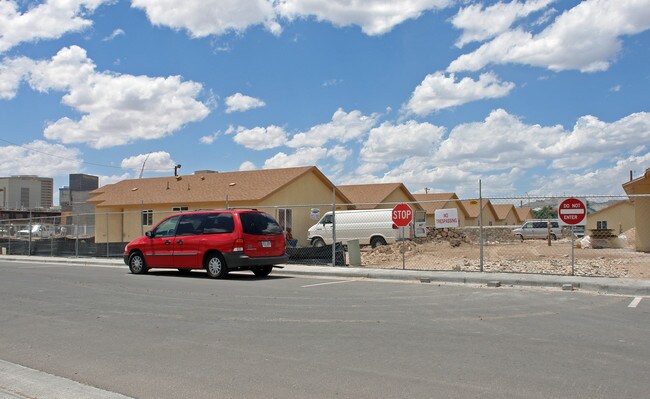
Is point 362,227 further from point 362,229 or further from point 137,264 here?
point 137,264

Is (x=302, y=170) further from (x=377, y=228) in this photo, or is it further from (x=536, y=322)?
(x=536, y=322)

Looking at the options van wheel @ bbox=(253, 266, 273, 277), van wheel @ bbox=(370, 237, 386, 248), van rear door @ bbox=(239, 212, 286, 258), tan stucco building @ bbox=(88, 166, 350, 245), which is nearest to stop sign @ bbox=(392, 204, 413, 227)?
van rear door @ bbox=(239, 212, 286, 258)

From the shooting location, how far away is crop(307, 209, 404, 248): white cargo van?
2962 cm

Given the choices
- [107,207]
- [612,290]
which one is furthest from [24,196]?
[612,290]

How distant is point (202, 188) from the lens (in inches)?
1410

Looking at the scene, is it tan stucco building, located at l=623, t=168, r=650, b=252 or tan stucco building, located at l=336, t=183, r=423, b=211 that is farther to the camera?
tan stucco building, located at l=336, t=183, r=423, b=211

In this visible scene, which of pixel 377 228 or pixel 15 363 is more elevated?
pixel 377 228

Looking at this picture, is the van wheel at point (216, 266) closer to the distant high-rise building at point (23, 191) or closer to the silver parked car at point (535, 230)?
the silver parked car at point (535, 230)

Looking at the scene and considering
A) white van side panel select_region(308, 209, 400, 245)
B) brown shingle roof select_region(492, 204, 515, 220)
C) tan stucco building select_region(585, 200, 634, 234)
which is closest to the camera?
white van side panel select_region(308, 209, 400, 245)

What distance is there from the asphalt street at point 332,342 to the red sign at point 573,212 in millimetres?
2361

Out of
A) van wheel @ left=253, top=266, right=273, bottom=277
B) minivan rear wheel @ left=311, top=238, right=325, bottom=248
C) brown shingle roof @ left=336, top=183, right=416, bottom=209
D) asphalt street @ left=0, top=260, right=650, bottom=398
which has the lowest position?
asphalt street @ left=0, top=260, right=650, bottom=398

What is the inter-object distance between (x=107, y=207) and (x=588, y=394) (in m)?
37.3

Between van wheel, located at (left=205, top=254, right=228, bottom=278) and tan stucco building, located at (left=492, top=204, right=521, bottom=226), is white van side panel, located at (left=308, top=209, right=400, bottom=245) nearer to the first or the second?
van wheel, located at (left=205, top=254, right=228, bottom=278)

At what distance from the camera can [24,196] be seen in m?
102
